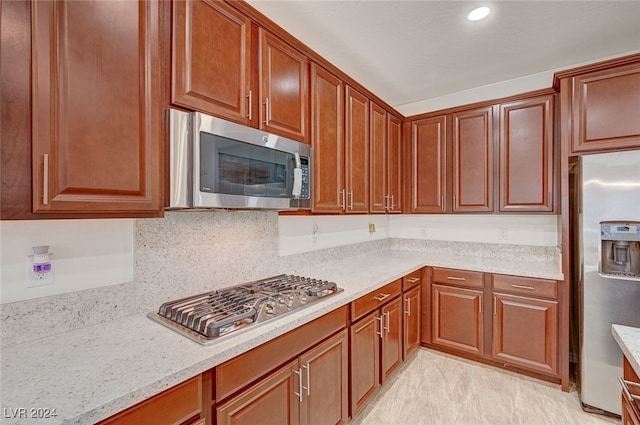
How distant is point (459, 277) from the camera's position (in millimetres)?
2637

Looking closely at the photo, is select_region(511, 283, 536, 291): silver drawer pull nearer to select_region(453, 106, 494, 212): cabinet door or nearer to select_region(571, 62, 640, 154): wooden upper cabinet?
select_region(453, 106, 494, 212): cabinet door

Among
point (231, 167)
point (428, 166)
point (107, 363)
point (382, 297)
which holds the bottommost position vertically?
point (382, 297)

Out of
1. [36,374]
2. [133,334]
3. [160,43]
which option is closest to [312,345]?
[133,334]

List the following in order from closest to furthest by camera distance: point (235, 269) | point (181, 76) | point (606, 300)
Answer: point (181, 76)
point (235, 269)
point (606, 300)

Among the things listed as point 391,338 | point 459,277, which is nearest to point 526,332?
point 459,277

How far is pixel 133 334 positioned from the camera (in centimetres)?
116

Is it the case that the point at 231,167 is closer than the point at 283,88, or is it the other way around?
the point at 231,167

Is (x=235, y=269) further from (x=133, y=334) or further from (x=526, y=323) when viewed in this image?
(x=526, y=323)

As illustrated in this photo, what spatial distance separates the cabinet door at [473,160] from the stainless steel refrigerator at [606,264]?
2.39 ft

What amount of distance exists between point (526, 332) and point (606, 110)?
1735 millimetres

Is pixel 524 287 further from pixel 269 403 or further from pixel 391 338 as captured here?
pixel 269 403

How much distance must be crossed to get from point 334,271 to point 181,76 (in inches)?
65.7

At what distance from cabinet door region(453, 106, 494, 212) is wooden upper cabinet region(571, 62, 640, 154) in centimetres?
65

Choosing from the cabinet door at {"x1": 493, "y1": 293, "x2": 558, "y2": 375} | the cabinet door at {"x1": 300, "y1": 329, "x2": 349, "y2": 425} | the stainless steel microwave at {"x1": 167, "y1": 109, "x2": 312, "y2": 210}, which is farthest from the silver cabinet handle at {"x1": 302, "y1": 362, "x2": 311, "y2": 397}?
the cabinet door at {"x1": 493, "y1": 293, "x2": 558, "y2": 375}
